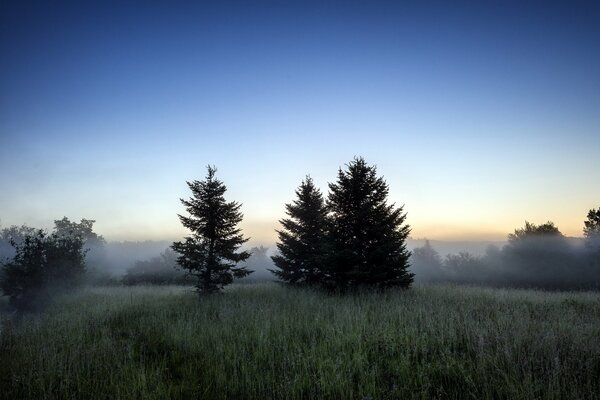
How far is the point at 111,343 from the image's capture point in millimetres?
7059

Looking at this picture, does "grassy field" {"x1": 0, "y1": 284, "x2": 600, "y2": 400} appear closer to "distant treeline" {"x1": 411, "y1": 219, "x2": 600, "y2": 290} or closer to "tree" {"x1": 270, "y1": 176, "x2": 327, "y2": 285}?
"tree" {"x1": 270, "y1": 176, "x2": 327, "y2": 285}

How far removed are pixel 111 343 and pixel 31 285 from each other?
15.4 metres

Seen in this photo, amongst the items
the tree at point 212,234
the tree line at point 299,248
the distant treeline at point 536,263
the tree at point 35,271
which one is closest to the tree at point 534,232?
the distant treeline at point 536,263

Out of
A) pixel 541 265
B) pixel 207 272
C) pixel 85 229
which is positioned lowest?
pixel 541 265

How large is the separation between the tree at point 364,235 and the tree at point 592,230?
3492 cm

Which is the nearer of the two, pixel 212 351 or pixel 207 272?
pixel 212 351

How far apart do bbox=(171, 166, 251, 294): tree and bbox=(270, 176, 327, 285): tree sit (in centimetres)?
390

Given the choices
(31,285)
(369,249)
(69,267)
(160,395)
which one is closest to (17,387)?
(160,395)

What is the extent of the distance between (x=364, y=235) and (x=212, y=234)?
25.5ft

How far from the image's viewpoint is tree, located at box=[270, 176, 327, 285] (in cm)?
1836

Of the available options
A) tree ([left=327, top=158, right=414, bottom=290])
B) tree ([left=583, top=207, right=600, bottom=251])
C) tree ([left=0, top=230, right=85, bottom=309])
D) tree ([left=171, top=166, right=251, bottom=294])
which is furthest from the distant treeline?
tree ([left=0, top=230, right=85, bottom=309])

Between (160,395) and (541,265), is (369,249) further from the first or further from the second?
(541,265)

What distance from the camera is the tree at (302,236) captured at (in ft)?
60.2

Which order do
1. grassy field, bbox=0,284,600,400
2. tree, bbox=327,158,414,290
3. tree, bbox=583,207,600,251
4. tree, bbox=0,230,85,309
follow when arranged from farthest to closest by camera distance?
tree, bbox=583,207,600,251, tree, bbox=0,230,85,309, tree, bbox=327,158,414,290, grassy field, bbox=0,284,600,400
